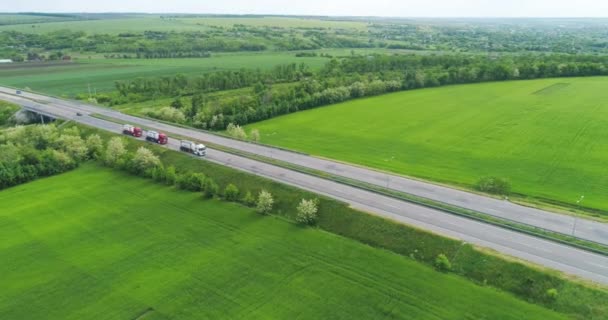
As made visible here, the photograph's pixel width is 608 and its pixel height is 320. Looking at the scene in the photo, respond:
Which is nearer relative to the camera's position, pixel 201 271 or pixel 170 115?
pixel 201 271

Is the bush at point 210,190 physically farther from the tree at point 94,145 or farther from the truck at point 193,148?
the tree at point 94,145

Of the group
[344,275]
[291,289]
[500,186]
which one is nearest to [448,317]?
[344,275]

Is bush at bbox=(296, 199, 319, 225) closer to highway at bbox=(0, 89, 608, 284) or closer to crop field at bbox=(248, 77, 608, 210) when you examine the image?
highway at bbox=(0, 89, 608, 284)

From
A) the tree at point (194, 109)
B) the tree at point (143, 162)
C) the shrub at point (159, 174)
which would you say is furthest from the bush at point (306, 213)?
the tree at point (194, 109)

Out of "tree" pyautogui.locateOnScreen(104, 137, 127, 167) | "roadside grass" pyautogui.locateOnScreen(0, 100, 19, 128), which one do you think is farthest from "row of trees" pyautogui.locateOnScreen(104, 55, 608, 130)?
"tree" pyautogui.locateOnScreen(104, 137, 127, 167)

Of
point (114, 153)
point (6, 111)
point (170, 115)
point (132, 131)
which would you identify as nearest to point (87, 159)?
point (114, 153)

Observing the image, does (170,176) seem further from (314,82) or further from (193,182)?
(314,82)
